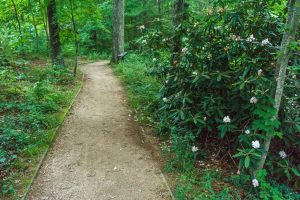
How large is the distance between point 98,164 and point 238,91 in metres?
2.79

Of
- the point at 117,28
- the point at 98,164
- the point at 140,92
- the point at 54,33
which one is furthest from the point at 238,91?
the point at 117,28

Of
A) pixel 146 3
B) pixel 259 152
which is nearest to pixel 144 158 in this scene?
pixel 259 152

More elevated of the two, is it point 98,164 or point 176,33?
point 176,33

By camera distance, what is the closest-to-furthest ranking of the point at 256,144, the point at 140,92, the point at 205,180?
the point at 256,144
the point at 205,180
the point at 140,92

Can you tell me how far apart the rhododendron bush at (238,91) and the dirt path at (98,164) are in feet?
2.45

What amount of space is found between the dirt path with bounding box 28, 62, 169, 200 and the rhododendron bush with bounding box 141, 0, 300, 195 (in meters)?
0.75

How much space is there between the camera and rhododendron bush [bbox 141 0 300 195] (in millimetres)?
4156

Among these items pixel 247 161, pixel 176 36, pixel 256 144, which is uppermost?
pixel 176 36

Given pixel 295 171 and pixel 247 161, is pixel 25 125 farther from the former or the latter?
pixel 295 171

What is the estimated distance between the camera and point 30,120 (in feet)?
20.3

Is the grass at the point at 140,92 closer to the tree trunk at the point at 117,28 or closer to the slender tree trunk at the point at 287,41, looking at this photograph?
the tree trunk at the point at 117,28

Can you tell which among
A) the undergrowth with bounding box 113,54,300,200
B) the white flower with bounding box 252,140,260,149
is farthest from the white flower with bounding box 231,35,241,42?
the undergrowth with bounding box 113,54,300,200

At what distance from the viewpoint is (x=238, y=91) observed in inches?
187

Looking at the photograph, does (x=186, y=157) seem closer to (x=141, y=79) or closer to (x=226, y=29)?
(x=226, y=29)
